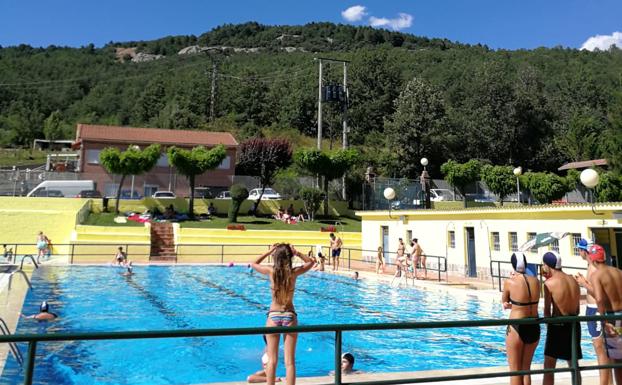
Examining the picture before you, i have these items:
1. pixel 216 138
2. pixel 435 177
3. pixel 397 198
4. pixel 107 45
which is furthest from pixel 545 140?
pixel 107 45

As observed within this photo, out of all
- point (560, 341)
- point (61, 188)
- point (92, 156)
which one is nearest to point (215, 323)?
point (560, 341)

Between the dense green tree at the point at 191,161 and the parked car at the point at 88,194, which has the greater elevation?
the dense green tree at the point at 191,161

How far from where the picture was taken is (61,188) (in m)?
36.2

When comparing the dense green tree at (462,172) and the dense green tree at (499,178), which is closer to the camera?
the dense green tree at (499,178)

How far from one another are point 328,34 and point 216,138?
14728cm

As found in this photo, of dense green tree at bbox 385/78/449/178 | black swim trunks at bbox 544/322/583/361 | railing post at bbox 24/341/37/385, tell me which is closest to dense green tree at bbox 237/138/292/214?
dense green tree at bbox 385/78/449/178

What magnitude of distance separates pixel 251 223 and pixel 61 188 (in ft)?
51.2

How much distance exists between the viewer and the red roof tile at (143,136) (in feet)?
146

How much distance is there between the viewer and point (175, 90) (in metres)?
100

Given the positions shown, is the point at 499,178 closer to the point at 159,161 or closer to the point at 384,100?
the point at 159,161

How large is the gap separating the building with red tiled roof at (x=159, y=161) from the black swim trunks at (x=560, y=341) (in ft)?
123

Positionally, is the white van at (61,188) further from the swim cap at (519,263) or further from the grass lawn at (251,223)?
the swim cap at (519,263)

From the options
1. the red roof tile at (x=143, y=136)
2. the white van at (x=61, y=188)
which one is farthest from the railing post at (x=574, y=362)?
the red roof tile at (x=143, y=136)

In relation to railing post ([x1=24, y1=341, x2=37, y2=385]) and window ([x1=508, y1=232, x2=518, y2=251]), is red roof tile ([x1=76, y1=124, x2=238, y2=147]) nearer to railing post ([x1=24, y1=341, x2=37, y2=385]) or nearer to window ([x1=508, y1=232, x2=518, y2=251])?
window ([x1=508, y1=232, x2=518, y2=251])
